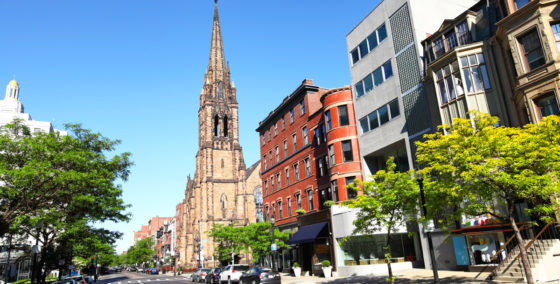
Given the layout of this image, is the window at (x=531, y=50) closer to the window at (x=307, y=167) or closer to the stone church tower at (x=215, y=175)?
the window at (x=307, y=167)

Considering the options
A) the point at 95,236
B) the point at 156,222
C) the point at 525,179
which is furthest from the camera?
the point at 156,222

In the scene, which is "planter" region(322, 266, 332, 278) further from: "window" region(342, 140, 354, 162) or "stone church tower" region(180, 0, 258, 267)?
"stone church tower" region(180, 0, 258, 267)

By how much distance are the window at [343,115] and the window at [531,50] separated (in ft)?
48.3

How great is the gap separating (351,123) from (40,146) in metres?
22.1

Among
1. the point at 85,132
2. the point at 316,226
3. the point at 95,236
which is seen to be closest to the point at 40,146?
the point at 85,132

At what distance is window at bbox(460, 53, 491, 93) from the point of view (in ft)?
69.3

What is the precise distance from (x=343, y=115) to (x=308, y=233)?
10.4m

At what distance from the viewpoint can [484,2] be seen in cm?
2205

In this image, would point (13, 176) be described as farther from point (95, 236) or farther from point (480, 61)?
point (480, 61)

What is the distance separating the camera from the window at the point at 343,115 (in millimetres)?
31841


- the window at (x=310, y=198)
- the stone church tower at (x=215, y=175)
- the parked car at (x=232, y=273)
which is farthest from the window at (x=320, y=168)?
the stone church tower at (x=215, y=175)

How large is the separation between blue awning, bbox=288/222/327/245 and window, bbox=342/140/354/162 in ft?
18.4

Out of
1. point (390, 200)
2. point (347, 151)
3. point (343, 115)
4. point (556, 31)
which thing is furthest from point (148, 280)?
point (556, 31)

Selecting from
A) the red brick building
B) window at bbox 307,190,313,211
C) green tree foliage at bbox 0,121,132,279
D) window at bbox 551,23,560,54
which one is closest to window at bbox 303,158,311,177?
the red brick building
